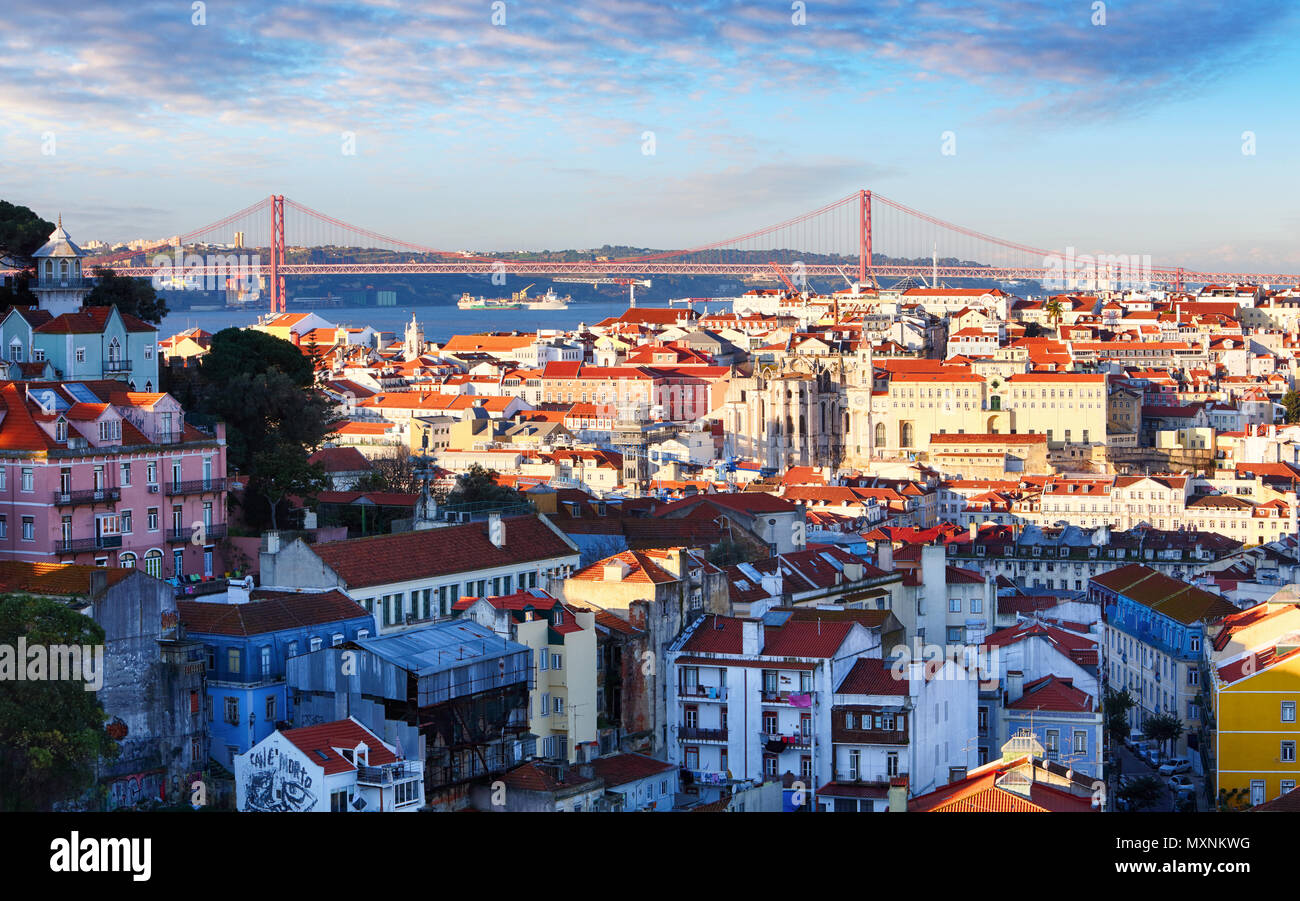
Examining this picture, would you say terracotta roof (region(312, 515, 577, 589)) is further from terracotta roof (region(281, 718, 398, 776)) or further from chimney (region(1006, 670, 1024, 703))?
chimney (region(1006, 670, 1024, 703))

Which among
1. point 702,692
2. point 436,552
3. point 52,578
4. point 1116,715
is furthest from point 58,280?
point 1116,715

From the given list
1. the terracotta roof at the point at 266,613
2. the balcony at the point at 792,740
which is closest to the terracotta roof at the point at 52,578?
the terracotta roof at the point at 266,613

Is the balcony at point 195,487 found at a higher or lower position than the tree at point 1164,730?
higher

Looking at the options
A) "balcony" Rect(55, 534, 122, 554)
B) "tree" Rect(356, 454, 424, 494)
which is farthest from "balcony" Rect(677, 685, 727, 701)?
"tree" Rect(356, 454, 424, 494)

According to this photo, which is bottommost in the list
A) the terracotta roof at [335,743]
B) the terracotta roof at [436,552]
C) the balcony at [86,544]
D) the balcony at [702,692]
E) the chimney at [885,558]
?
the balcony at [702,692]

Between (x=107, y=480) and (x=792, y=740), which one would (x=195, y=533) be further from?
(x=792, y=740)

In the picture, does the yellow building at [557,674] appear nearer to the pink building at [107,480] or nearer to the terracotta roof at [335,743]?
the terracotta roof at [335,743]
